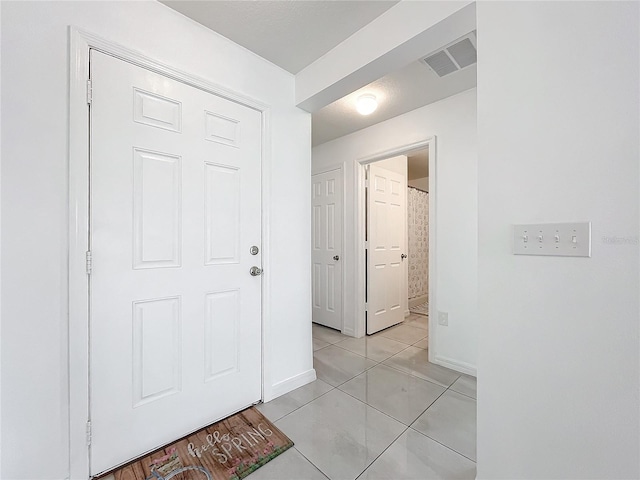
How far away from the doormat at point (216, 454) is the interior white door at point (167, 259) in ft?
0.22

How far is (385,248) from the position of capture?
3328 mm

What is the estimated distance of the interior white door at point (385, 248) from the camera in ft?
10.3

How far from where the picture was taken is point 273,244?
1882mm

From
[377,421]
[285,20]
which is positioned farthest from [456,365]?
[285,20]

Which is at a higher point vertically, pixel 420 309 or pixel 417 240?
pixel 417 240

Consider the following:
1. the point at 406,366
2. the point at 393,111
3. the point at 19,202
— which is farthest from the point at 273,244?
the point at 393,111

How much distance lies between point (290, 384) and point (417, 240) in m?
3.44

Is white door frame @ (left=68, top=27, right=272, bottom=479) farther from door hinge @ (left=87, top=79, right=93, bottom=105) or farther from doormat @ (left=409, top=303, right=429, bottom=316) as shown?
doormat @ (left=409, top=303, right=429, bottom=316)

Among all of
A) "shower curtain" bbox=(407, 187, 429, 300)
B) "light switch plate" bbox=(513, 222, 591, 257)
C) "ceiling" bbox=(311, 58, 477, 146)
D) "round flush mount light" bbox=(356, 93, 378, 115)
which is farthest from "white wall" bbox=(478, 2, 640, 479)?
"shower curtain" bbox=(407, 187, 429, 300)

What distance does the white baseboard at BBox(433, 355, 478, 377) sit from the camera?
7.27 feet

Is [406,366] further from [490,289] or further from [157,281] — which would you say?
[157,281]

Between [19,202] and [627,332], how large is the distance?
7.18 feet

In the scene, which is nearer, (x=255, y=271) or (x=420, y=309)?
(x=255, y=271)

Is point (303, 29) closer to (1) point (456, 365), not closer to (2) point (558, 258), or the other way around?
(2) point (558, 258)
